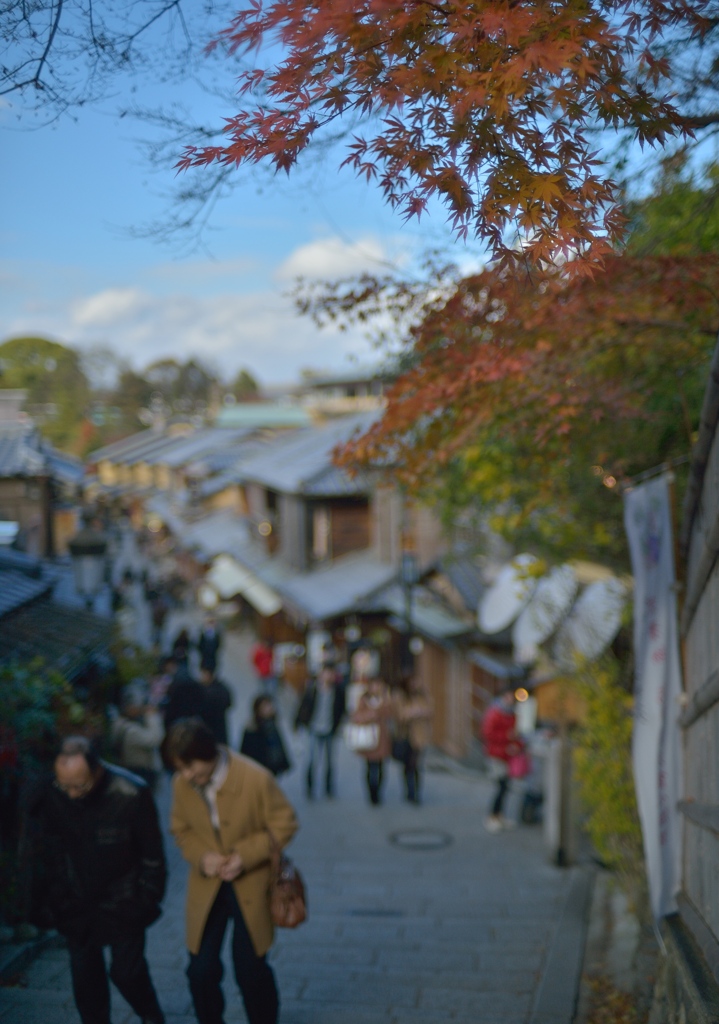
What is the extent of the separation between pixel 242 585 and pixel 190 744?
25.6m

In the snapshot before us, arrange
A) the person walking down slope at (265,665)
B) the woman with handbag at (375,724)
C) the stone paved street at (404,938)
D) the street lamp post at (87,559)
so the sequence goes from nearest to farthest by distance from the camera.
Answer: the stone paved street at (404,938)
the woman with handbag at (375,724)
the street lamp post at (87,559)
the person walking down slope at (265,665)

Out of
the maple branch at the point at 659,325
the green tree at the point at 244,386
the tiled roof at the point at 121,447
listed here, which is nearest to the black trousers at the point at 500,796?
the maple branch at the point at 659,325

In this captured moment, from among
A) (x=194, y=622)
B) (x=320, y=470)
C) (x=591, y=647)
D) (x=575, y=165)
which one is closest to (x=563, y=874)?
(x=591, y=647)

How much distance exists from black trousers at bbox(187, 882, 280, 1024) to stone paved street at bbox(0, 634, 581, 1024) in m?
0.57

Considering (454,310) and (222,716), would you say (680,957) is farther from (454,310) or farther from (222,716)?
(222,716)

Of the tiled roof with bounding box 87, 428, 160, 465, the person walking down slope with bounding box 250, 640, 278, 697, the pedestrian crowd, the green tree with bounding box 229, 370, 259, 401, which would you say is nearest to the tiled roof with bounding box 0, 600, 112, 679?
the pedestrian crowd

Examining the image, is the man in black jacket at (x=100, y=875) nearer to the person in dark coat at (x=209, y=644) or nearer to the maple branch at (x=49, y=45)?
the maple branch at (x=49, y=45)

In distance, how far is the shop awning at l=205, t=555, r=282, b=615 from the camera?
1065 inches

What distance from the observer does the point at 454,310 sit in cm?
572

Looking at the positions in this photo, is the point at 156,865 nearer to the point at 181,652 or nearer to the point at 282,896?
the point at 282,896

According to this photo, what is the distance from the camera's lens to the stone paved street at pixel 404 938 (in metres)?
5.05

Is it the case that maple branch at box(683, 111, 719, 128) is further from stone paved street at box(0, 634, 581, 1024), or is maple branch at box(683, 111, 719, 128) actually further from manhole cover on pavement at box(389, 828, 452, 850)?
manhole cover on pavement at box(389, 828, 452, 850)

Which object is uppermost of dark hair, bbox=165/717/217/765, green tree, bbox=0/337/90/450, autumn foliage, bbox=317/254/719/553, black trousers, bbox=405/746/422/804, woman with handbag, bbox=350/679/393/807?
green tree, bbox=0/337/90/450

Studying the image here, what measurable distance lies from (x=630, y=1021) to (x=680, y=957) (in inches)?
43.2
